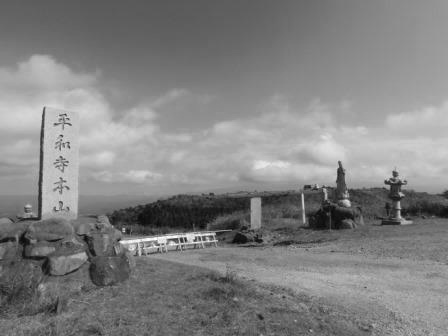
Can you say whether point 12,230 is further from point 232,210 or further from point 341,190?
point 232,210

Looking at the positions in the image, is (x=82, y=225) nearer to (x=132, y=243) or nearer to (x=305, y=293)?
(x=305, y=293)

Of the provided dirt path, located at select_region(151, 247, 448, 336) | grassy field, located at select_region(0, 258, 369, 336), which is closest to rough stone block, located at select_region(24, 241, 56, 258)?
grassy field, located at select_region(0, 258, 369, 336)

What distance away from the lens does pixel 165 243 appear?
17.7 m

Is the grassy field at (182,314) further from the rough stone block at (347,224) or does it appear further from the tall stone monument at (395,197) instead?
the tall stone monument at (395,197)

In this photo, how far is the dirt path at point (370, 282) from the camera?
6.05 m

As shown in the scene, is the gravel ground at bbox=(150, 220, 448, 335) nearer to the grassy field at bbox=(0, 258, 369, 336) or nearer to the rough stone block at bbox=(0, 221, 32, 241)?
the grassy field at bbox=(0, 258, 369, 336)

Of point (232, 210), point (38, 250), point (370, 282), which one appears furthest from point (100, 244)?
point (232, 210)

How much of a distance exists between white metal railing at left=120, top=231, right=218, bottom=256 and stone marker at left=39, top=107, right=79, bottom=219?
314 inches

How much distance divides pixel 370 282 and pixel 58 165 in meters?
7.69

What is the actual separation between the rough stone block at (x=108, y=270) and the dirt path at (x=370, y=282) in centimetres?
334

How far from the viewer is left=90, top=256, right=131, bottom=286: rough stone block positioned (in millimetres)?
6668

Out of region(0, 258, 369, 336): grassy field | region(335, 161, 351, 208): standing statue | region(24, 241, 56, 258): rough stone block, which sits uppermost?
region(335, 161, 351, 208): standing statue

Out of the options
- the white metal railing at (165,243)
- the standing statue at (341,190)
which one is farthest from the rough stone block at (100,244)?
the standing statue at (341,190)

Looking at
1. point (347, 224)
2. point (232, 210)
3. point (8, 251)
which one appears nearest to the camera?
point (8, 251)
